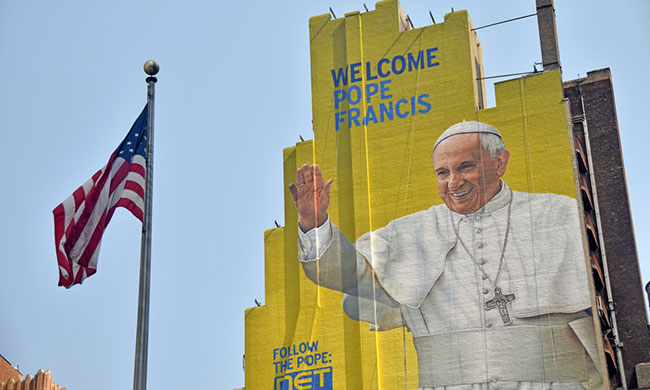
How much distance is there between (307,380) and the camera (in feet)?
167

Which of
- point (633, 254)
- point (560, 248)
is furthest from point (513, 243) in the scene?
point (633, 254)

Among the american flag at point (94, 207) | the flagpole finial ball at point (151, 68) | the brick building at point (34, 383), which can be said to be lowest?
the brick building at point (34, 383)

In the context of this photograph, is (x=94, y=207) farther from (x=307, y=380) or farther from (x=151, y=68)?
(x=307, y=380)

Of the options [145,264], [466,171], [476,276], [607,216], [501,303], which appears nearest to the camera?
[145,264]

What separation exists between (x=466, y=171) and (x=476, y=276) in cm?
537

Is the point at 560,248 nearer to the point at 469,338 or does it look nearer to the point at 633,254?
the point at 469,338

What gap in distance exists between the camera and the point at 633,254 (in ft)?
184

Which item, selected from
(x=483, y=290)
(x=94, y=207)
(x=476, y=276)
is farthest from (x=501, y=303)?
(x=94, y=207)

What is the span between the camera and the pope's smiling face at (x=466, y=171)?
50000 millimetres

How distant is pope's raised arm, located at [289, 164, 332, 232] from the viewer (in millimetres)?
53156

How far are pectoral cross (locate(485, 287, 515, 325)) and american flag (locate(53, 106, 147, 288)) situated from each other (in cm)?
2582

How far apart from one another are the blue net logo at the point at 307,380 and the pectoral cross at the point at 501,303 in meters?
8.63

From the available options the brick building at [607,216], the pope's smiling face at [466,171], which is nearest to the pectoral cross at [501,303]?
the pope's smiling face at [466,171]

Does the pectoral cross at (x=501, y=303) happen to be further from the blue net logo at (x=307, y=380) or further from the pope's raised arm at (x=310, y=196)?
the pope's raised arm at (x=310, y=196)
